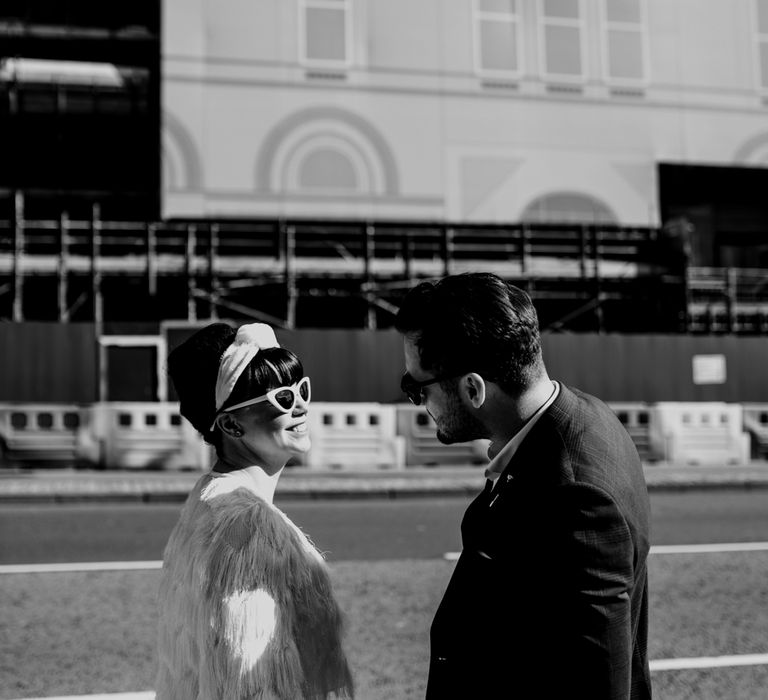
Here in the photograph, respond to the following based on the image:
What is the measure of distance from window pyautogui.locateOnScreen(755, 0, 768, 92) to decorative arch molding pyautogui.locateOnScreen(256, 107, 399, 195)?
35.1 feet

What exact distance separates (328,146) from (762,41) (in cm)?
1242

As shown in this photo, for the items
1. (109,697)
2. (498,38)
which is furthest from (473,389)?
(498,38)

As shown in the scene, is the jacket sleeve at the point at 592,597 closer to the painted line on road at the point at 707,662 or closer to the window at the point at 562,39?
the painted line on road at the point at 707,662

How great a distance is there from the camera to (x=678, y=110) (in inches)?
917

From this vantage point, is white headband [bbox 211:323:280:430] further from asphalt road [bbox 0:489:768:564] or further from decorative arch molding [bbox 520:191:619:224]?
decorative arch molding [bbox 520:191:619:224]

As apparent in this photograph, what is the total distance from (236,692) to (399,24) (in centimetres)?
2167

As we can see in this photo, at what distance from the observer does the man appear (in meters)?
1.70

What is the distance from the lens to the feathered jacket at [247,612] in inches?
76.5

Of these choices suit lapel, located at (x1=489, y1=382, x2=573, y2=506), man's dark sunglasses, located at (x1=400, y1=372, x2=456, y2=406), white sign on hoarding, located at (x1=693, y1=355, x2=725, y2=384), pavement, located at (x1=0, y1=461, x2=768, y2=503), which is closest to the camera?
suit lapel, located at (x1=489, y1=382, x2=573, y2=506)

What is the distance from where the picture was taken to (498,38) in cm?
2233

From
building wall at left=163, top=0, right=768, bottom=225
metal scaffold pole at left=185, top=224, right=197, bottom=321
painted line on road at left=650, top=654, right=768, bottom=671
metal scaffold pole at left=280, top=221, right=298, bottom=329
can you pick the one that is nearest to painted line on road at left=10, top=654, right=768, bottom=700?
painted line on road at left=650, top=654, right=768, bottom=671

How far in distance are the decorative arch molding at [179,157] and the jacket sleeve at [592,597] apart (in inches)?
795

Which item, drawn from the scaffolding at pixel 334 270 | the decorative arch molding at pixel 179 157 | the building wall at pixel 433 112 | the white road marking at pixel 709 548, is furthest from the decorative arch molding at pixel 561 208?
the white road marking at pixel 709 548

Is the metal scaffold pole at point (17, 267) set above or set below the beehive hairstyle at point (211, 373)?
above
